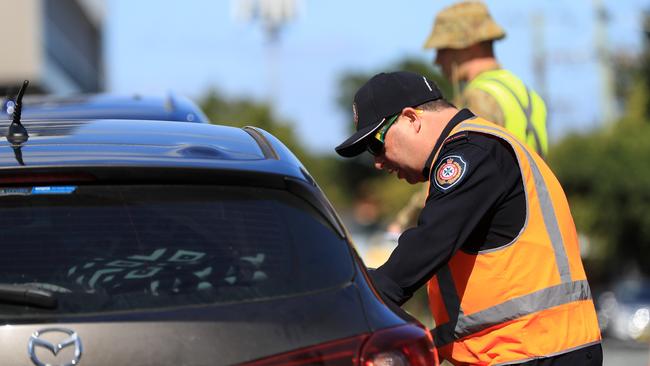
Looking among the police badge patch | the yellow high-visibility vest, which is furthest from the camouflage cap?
the police badge patch

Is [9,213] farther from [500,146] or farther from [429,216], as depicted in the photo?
[500,146]

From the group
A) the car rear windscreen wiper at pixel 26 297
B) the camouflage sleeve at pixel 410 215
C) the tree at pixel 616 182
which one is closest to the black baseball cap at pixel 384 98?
the car rear windscreen wiper at pixel 26 297

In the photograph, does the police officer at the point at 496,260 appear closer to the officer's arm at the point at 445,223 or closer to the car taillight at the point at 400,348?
the officer's arm at the point at 445,223

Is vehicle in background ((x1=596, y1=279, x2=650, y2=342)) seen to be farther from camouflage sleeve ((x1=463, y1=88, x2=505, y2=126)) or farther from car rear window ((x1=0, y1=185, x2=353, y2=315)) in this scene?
car rear window ((x1=0, y1=185, x2=353, y2=315))

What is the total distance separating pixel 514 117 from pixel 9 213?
2.84 meters

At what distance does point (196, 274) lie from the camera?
10.4 feet

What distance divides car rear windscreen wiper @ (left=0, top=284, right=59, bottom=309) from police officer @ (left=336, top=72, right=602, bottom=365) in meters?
1.00

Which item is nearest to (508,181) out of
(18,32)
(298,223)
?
(298,223)

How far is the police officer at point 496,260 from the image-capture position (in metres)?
Answer: 3.79

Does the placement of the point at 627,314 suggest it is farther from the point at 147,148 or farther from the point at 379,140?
the point at 147,148

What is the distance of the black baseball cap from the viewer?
406 centimetres

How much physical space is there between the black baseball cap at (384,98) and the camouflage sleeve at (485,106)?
1.46m

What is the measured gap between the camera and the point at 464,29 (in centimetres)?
607

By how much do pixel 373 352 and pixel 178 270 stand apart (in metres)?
0.49
